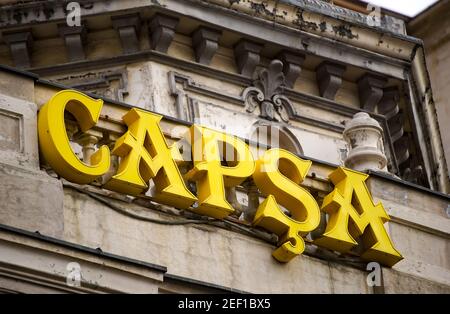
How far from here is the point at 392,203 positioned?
26047 millimetres

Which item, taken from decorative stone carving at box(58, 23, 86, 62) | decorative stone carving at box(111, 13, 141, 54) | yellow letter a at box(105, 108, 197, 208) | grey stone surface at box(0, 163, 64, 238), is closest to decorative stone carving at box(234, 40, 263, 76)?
decorative stone carving at box(111, 13, 141, 54)

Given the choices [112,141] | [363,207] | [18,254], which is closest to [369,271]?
[363,207]

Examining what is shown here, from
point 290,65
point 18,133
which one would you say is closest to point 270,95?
point 290,65

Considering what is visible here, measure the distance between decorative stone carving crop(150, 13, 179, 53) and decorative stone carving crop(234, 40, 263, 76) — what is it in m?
1.07

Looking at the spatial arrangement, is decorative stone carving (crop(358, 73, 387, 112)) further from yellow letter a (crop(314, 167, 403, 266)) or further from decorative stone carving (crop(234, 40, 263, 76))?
yellow letter a (crop(314, 167, 403, 266))

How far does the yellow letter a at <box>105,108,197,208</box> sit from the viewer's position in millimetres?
23625

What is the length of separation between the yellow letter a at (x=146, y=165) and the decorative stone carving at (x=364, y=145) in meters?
3.08

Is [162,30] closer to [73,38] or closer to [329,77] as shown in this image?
[73,38]

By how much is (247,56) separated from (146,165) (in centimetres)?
716

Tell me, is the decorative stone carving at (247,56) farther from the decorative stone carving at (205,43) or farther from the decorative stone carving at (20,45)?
the decorative stone carving at (20,45)

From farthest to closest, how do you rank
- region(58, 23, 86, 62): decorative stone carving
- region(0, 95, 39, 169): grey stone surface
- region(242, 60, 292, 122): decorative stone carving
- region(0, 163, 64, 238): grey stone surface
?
region(242, 60, 292, 122): decorative stone carving
region(58, 23, 86, 62): decorative stone carving
region(0, 95, 39, 169): grey stone surface
region(0, 163, 64, 238): grey stone surface

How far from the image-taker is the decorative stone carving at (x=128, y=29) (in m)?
30.1
